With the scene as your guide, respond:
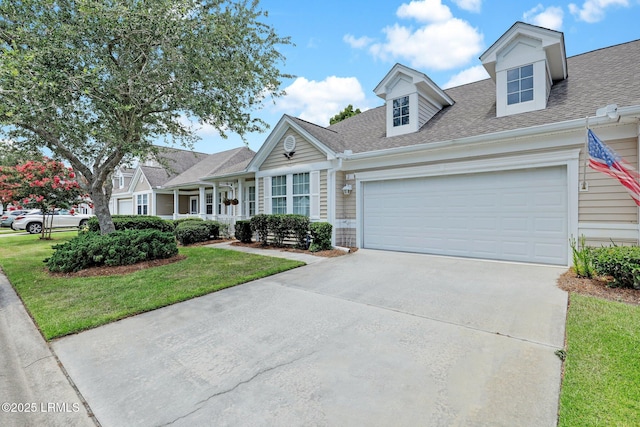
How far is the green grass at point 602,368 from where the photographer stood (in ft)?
7.37

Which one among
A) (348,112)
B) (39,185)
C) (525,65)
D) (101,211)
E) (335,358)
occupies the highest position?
A: (348,112)

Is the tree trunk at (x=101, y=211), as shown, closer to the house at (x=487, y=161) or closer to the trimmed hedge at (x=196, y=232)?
the trimmed hedge at (x=196, y=232)

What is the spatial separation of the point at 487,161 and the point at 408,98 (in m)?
3.51

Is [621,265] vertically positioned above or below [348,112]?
below

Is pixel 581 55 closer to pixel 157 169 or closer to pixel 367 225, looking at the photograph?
pixel 367 225

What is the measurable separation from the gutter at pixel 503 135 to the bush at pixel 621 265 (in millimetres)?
2417

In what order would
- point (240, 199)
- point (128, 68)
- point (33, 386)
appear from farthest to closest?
point (240, 199) < point (128, 68) < point (33, 386)

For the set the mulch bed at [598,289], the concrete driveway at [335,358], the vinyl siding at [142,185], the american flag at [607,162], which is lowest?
the concrete driveway at [335,358]

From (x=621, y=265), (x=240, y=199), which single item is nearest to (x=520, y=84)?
(x=621, y=265)

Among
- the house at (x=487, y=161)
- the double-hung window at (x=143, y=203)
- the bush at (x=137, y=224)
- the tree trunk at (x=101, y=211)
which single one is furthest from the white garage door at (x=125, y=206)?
the house at (x=487, y=161)

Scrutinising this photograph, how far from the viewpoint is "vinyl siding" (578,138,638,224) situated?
6.07 meters

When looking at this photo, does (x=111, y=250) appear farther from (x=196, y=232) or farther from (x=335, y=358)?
(x=335, y=358)

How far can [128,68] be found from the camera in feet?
23.1

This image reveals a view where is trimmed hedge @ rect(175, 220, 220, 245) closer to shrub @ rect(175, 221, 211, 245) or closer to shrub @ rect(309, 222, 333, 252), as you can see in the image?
shrub @ rect(175, 221, 211, 245)
